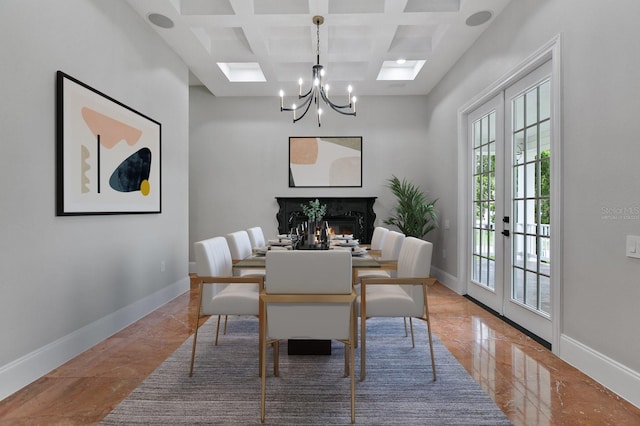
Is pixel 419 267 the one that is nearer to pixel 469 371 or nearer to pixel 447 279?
pixel 469 371

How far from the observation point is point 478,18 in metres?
3.64

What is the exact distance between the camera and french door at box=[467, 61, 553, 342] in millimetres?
3023

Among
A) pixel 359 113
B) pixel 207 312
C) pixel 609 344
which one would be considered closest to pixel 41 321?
pixel 207 312

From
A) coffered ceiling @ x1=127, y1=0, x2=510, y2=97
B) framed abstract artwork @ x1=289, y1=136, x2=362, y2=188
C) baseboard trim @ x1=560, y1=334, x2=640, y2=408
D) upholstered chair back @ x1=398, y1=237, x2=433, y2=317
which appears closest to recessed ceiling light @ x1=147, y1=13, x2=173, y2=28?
coffered ceiling @ x1=127, y1=0, x2=510, y2=97

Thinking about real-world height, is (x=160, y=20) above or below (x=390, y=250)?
above

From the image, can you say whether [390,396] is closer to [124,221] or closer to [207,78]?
[124,221]

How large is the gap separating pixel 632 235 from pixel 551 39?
1.59 metres

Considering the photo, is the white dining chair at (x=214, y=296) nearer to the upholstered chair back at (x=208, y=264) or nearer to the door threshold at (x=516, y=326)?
the upholstered chair back at (x=208, y=264)

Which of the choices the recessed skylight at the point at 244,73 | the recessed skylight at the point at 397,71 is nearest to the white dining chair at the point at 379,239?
the recessed skylight at the point at 397,71

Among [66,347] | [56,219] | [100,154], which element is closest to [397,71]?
[100,154]

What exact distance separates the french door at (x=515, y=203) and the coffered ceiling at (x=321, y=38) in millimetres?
930

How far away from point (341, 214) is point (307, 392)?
13.4ft

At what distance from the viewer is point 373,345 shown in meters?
2.92

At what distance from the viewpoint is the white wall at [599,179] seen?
2.09 meters
